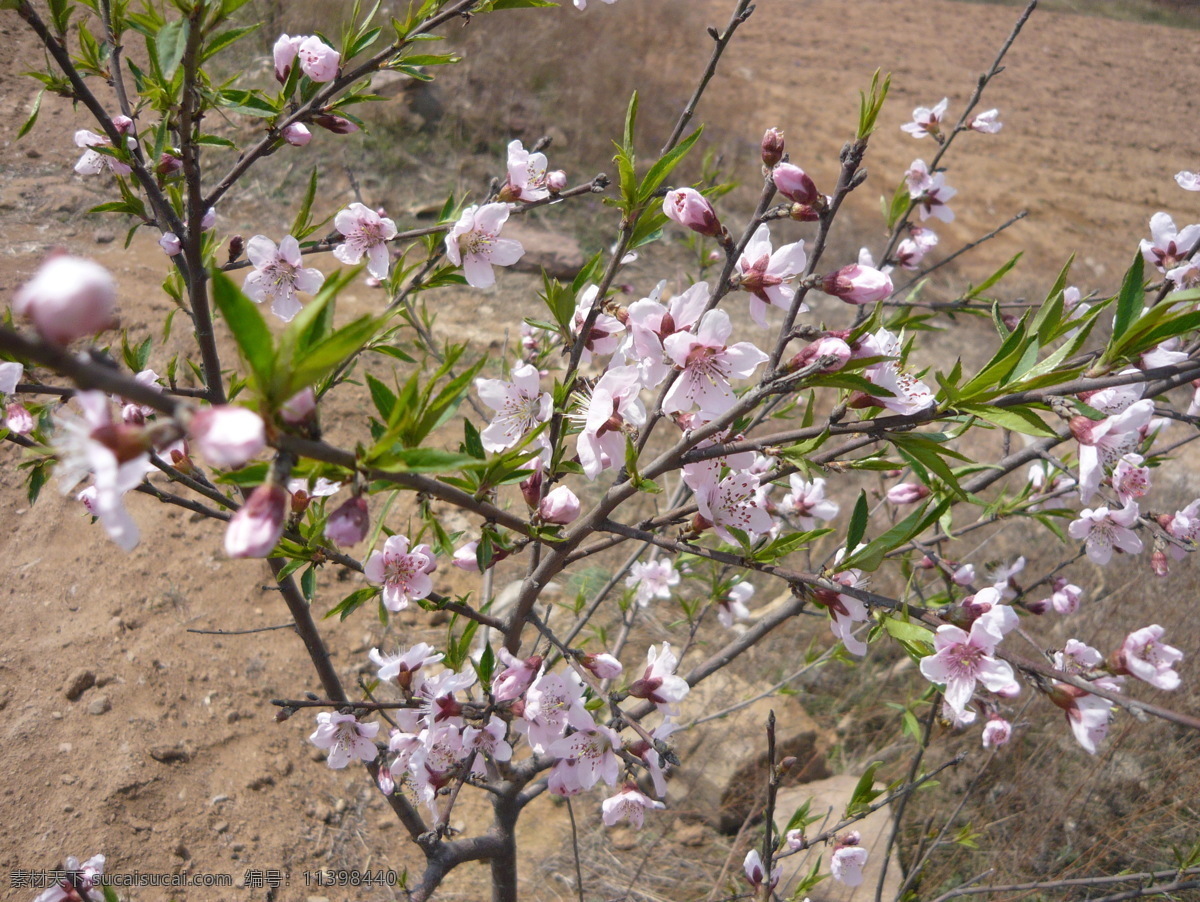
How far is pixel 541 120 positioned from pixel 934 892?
30.6 ft

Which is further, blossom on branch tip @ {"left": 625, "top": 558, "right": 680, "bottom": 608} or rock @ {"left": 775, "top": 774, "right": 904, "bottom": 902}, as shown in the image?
blossom on branch tip @ {"left": 625, "top": 558, "right": 680, "bottom": 608}

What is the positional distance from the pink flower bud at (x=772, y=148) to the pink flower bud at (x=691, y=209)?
0.18 meters

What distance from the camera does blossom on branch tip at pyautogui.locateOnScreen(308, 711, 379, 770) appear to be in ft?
6.87

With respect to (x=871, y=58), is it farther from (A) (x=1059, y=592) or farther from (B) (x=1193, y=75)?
(A) (x=1059, y=592)

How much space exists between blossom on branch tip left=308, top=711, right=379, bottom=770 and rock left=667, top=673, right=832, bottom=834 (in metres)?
2.07

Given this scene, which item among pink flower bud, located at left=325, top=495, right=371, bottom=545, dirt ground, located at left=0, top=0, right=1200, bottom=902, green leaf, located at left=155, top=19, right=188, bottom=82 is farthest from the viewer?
dirt ground, located at left=0, top=0, right=1200, bottom=902

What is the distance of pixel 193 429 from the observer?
0.68 metres

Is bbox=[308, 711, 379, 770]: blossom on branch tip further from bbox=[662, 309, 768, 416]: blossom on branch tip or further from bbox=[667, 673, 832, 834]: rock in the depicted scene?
bbox=[667, 673, 832, 834]: rock

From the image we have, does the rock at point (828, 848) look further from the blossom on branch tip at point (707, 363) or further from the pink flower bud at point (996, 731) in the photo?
the blossom on branch tip at point (707, 363)

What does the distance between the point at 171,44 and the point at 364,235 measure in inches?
33.4

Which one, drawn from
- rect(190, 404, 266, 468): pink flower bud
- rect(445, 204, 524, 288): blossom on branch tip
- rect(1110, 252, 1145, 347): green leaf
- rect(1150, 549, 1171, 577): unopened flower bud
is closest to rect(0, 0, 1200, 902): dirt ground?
rect(445, 204, 524, 288): blossom on branch tip

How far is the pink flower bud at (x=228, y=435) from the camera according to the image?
0.67 metres

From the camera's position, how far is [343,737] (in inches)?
85.0

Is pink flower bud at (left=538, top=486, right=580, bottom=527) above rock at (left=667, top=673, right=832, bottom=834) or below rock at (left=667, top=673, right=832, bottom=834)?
above
